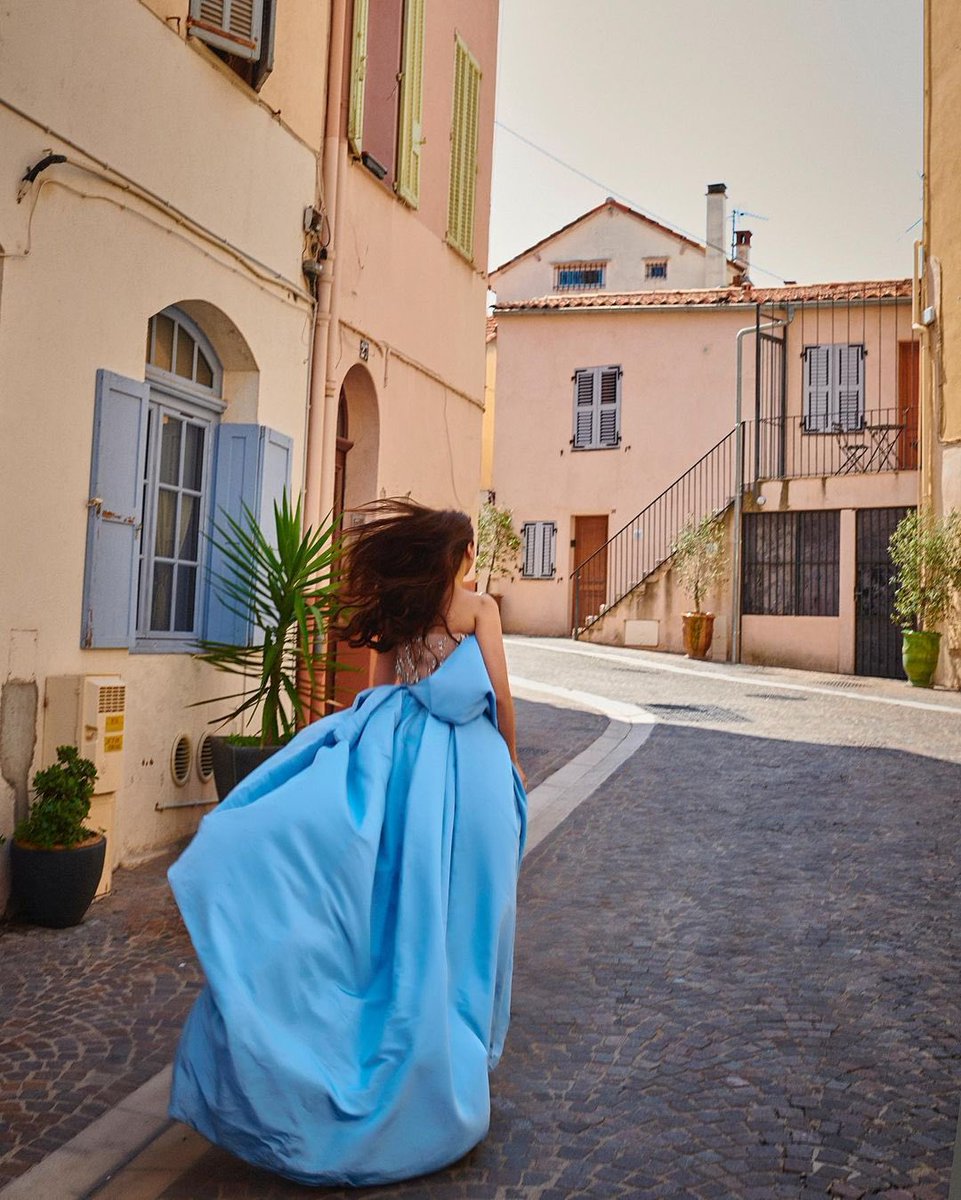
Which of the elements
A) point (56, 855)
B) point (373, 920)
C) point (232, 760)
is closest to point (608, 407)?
point (232, 760)

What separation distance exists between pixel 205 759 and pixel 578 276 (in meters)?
27.5

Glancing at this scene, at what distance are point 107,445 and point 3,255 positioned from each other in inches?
41.2

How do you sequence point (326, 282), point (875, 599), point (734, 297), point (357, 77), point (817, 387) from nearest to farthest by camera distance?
point (326, 282), point (357, 77), point (875, 599), point (817, 387), point (734, 297)

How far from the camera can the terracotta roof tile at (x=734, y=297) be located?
24016mm

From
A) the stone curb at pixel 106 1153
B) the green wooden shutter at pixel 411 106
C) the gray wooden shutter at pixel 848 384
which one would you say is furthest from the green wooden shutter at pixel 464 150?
the gray wooden shutter at pixel 848 384

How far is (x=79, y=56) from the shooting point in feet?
18.9

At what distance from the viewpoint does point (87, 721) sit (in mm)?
5727

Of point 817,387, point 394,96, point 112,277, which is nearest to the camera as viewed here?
point 112,277

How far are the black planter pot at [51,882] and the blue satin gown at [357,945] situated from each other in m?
2.22

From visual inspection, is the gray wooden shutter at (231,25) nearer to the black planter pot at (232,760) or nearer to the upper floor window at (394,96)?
the upper floor window at (394,96)

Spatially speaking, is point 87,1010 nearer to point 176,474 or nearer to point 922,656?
point 176,474

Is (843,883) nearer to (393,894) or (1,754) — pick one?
(393,894)

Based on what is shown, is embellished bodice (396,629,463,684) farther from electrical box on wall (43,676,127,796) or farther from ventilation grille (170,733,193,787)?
ventilation grille (170,733,193,787)

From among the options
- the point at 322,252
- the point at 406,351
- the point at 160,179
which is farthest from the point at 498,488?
the point at 160,179
